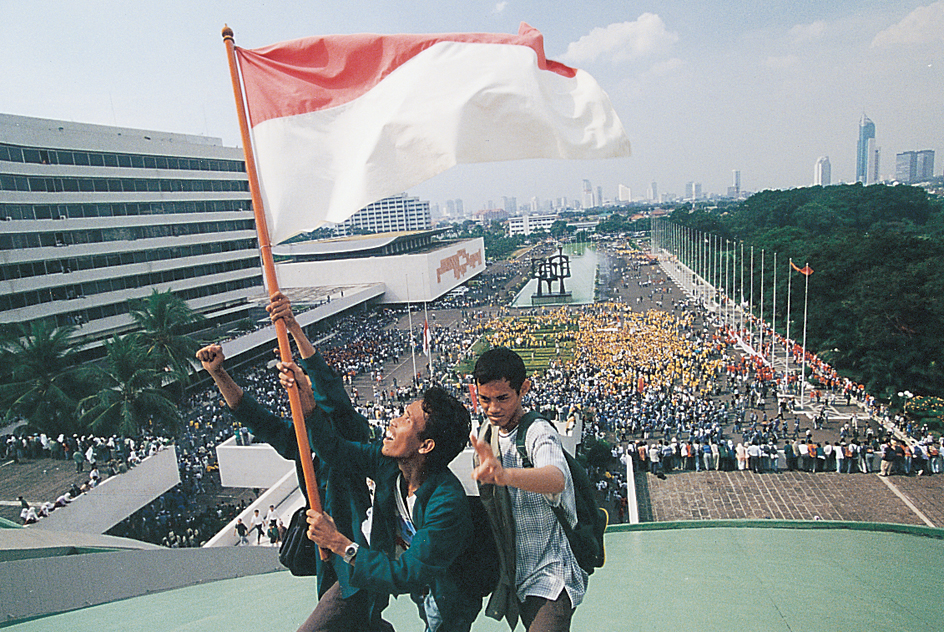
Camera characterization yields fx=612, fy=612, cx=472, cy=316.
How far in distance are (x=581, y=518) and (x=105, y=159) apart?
27795 millimetres

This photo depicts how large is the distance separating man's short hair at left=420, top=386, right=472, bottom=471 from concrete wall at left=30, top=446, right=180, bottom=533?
1226 centimetres

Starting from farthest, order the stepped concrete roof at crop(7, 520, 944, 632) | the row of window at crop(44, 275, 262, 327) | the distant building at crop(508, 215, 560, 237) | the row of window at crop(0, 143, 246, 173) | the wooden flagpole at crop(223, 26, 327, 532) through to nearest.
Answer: the distant building at crop(508, 215, 560, 237) < the row of window at crop(44, 275, 262, 327) < the row of window at crop(0, 143, 246, 173) < the stepped concrete roof at crop(7, 520, 944, 632) < the wooden flagpole at crop(223, 26, 327, 532)

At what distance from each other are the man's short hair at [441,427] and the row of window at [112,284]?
24.0 metres

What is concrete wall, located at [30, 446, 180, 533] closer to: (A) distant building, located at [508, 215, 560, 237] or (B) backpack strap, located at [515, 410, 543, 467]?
(B) backpack strap, located at [515, 410, 543, 467]

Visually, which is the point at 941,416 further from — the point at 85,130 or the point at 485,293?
the point at 485,293

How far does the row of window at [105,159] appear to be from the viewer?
70.1 feet

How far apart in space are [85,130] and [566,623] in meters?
28.4

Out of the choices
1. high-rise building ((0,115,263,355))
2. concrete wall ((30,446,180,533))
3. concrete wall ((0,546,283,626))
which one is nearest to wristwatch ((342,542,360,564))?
concrete wall ((0,546,283,626))

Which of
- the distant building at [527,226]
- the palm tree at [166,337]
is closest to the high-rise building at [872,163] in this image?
the distant building at [527,226]

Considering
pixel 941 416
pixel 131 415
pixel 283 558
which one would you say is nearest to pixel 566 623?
pixel 283 558

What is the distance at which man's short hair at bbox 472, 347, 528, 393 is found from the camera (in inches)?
87.7

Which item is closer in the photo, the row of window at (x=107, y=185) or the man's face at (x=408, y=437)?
the man's face at (x=408, y=437)

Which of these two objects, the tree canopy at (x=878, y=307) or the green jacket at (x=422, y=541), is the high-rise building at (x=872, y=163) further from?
the green jacket at (x=422, y=541)

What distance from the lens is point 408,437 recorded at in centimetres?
212
